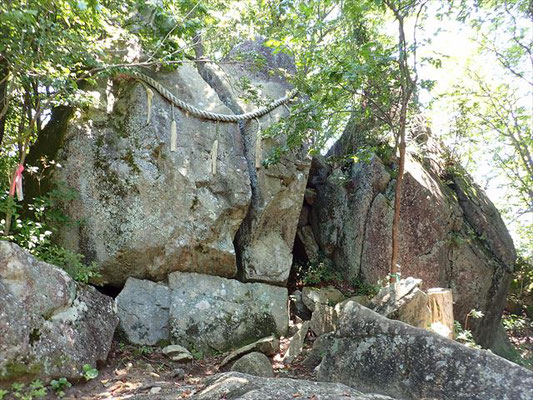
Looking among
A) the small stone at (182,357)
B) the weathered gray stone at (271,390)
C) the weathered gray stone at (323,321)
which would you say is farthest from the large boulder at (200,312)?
the weathered gray stone at (271,390)

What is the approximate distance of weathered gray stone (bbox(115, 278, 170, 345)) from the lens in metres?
5.83

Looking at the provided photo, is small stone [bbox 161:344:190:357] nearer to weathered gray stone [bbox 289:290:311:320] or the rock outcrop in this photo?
the rock outcrop

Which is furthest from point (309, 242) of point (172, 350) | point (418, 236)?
point (172, 350)

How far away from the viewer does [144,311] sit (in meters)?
6.06

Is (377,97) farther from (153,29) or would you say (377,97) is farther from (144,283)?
(144,283)

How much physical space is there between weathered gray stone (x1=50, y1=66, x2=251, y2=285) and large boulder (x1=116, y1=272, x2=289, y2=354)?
0.31 meters

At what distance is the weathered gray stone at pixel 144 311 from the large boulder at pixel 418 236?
4236 mm

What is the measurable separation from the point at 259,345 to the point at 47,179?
4.32m

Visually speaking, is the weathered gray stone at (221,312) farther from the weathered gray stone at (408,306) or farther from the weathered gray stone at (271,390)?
the weathered gray stone at (271,390)

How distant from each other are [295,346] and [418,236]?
4.18 m

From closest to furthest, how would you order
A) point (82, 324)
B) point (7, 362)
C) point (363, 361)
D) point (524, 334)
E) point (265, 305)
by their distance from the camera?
1. point (7, 362)
2. point (363, 361)
3. point (82, 324)
4. point (265, 305)
5. point (524, 334)

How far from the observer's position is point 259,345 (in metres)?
5.90

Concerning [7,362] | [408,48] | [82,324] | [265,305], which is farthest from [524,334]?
[7,362]

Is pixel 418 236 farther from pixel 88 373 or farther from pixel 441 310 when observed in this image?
pixel 88 373
